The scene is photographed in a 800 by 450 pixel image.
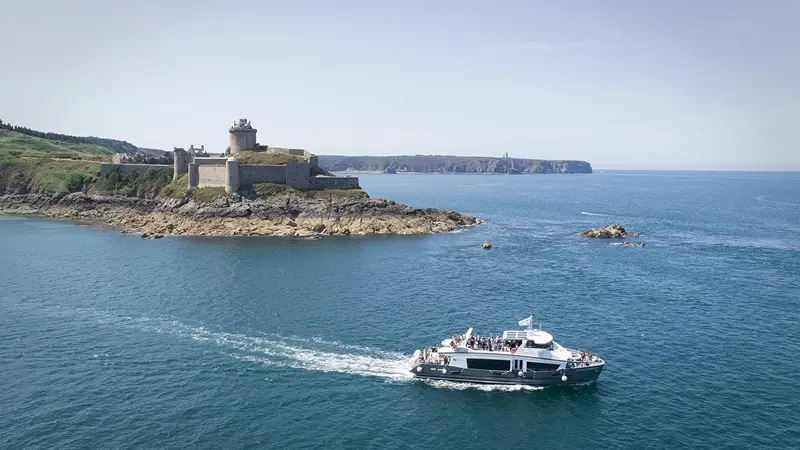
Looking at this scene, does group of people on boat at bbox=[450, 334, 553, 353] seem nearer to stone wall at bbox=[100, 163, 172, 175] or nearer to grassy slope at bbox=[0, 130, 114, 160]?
stone wall at bbox=[100, 163, 172, 175]

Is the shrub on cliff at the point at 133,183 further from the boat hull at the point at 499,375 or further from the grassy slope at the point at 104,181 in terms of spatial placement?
the boat hull at the point at 499,375

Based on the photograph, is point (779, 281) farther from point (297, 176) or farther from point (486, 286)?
point (297, 176)

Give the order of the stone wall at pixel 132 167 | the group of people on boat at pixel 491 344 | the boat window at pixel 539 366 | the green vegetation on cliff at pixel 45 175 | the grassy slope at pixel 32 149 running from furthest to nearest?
the grassy slope at pixel 32 149, the green vegetation on cliff at pixel 45 175, the stone wall at pixel 132 167, the group of people on boat at pixel 491 344, the boat window at pixel 539 366

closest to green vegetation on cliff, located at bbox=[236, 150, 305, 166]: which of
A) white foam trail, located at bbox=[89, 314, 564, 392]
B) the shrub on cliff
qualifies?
the shrub on cliff

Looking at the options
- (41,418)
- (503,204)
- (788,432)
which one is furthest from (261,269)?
(503,204)

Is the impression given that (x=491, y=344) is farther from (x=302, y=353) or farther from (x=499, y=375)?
(x=302, y=353)

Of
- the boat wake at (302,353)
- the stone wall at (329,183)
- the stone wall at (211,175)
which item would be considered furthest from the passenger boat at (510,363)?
the stone wall at (211,175)
